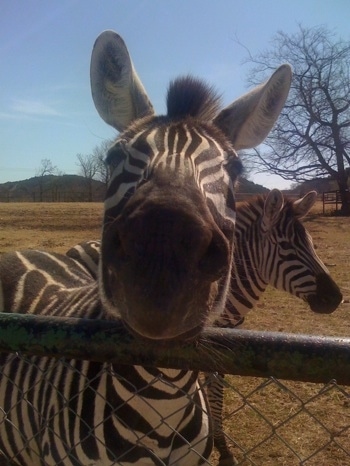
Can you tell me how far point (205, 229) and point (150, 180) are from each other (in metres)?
0.37

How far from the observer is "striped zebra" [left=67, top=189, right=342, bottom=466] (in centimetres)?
530

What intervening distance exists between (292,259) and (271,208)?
2.08ft

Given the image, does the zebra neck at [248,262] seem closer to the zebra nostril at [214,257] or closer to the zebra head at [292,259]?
the zebra head at [292,259]

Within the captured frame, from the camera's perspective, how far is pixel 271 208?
18.2ft

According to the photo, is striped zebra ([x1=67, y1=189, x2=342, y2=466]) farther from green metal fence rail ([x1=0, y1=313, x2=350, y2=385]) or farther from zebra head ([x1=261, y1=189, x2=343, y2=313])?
green metal fence rail ([x1=0, y1=313, x2=350, y2=385])

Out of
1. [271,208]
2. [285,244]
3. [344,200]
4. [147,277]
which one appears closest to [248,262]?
[285,244]

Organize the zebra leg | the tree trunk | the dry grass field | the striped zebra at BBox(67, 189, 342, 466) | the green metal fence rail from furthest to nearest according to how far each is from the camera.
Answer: the tree trunk → the striped zebra at BBox(67, 189, 342, 466) → the zebra leg → the dry grass field → the green metal fence rail

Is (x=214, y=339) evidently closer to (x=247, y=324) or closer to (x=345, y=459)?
(x=345, y=459)

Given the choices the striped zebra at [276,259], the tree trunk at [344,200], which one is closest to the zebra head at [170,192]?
the striped zebra at [276,259]

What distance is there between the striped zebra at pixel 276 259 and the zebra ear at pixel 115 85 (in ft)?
8.51

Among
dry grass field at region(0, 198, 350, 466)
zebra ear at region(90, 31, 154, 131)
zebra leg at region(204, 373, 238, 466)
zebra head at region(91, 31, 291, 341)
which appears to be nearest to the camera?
zebra head at region(91, 31, 291, 341)

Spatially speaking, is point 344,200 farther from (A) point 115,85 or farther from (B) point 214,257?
(B) point 214,257

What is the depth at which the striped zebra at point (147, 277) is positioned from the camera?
1392 mm

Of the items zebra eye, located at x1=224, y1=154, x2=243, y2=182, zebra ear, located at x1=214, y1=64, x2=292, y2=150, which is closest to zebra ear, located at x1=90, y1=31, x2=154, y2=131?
zebra ear, located at x1=214, y1=64, x2=292, y2=150
